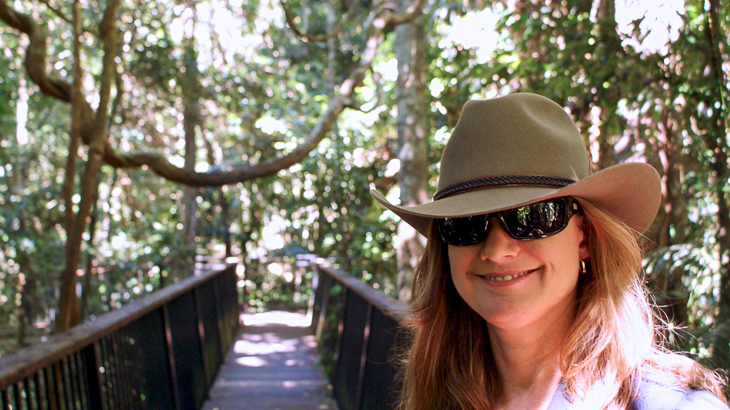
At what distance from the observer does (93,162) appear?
379cm

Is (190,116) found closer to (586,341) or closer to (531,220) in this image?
(531,220)

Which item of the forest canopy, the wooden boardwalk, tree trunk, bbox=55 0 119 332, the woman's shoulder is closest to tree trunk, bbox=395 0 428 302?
the forest canopy

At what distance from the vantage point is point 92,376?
268cm

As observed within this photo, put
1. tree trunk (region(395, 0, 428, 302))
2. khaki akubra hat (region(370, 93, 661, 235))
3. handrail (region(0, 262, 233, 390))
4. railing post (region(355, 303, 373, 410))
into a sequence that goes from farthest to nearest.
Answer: tree trunk (region(395, 0, 428, 302)) < railing post (region(355, 303, 373, 410)) < handrail (region(0, 262, 233, 390)) < khaki akubra hat (region(370, 93, 661, 235))

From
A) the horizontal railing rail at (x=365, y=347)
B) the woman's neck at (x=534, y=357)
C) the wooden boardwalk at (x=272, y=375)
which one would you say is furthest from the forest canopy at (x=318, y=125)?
the wooden boardwalk at (x=272, y=375)

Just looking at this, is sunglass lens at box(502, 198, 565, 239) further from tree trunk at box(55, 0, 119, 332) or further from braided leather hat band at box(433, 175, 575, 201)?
tree trunk at box(55, 0, 119, 332)

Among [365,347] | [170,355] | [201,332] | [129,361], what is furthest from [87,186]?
[201,332]

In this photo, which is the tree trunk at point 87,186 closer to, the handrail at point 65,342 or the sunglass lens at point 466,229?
the handrail at point 65,342

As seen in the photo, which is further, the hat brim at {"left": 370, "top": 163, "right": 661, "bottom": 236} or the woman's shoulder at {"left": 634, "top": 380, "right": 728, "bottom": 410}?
the hat brim at {"left": 370, "top": 163, "right": 661, "bottom": 236}

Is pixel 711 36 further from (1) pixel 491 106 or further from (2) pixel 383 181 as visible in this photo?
(2) pixel 383 181

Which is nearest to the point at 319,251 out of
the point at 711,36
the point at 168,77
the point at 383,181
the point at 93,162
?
Answer: the point at 383,181

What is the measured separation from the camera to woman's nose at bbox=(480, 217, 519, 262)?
1.36m

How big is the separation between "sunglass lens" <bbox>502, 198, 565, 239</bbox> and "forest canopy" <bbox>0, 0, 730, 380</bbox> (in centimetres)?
61

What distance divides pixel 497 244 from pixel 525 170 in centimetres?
18
